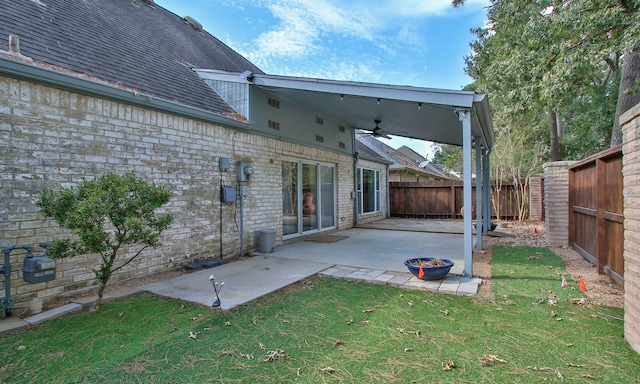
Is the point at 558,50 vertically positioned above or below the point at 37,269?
above

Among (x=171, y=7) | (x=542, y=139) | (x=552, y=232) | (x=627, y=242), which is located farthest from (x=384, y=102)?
(x=542, y=139)

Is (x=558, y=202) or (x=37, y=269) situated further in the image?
(x=558, y=202)

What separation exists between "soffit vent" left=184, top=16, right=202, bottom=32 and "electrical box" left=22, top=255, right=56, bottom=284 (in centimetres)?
994

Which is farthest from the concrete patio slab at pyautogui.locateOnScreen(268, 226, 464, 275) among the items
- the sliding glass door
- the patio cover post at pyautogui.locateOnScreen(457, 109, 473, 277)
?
the sliding glass door

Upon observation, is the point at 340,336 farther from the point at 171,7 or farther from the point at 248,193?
the point at 171,7

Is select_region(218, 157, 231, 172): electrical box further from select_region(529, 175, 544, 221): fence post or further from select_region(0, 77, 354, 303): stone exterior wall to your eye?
select_region(529, 175, 544, 221): fence post

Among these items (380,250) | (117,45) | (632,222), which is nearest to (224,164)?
(117,45)

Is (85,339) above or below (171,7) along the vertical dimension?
below

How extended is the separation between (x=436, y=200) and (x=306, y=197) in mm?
8888

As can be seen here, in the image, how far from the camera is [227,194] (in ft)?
22.6

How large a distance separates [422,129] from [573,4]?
486 centimetres

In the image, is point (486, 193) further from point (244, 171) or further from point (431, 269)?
point (244, 171)

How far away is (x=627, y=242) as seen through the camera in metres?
3.20

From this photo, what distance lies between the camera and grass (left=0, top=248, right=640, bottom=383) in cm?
265
